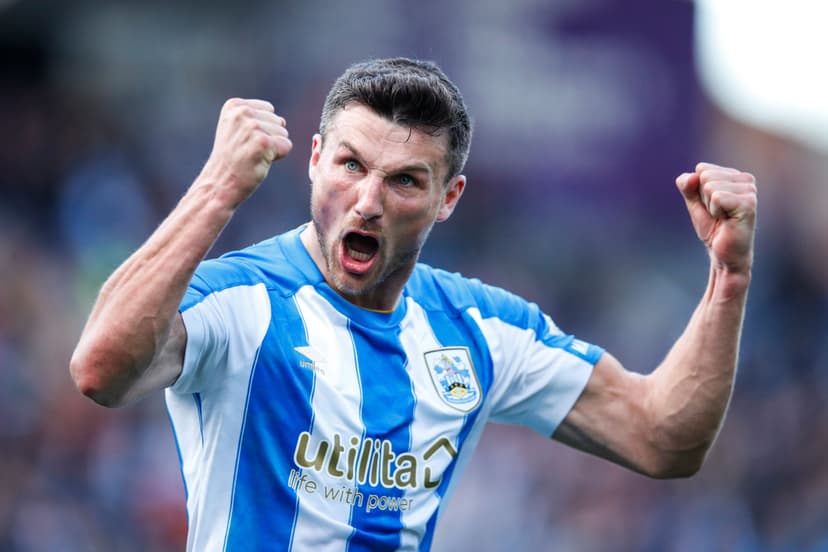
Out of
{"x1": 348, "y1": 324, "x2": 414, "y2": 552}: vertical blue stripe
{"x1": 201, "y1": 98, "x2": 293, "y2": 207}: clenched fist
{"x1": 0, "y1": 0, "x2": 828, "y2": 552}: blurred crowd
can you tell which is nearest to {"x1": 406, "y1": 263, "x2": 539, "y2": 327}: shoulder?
{"x1": 348, "y1": 324, "x2": 414, "y2": 552}: vertical blue stripe

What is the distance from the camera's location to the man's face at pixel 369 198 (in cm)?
357

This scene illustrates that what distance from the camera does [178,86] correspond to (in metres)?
10.5

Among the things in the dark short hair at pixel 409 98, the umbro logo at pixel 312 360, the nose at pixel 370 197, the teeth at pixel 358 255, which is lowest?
the umbro logo at pixel 312 360

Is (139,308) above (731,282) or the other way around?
the other way around

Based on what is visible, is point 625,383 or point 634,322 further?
point 634,322

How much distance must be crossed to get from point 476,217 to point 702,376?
7.72 metres

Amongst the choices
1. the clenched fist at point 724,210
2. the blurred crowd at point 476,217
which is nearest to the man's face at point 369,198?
the clenched fist at point 724,210

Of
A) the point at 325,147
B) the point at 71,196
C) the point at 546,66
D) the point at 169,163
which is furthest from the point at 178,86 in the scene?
the point at 325,147

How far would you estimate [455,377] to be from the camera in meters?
3.85

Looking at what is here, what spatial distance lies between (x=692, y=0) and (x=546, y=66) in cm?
153

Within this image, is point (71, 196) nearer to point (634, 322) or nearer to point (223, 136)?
point (634, 322)

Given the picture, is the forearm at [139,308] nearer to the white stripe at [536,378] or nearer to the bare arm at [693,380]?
the white stripe at [536,378]

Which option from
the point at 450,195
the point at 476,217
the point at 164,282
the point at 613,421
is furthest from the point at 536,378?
the point at 476,217

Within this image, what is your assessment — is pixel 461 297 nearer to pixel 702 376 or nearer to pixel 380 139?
A: pixel 380 139
